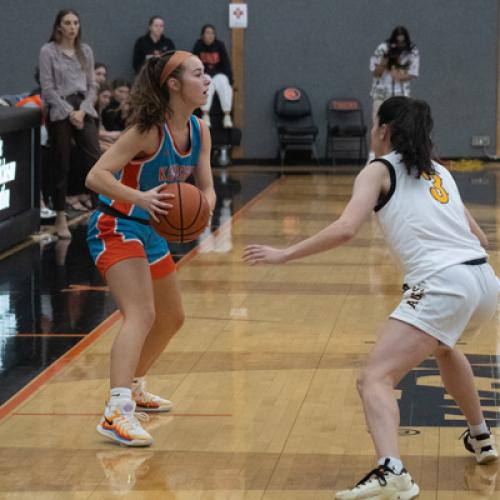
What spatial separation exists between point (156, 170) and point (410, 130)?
3.98 ft

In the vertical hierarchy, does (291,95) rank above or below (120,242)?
above

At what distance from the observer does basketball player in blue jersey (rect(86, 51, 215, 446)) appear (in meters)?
4.84

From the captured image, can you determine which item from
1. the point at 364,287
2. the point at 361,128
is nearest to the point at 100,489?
the point at 364,287

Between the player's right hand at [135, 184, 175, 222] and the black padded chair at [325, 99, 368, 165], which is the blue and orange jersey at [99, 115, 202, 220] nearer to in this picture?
the player's right hand at [135, 184, 175, 222]

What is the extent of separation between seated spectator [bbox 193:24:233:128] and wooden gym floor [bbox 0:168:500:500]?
31.4 feet

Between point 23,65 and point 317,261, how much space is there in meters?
10.7

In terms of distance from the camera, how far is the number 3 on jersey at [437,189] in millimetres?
4227

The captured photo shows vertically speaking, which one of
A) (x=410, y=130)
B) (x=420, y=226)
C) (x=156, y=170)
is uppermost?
(x=410, y=130)

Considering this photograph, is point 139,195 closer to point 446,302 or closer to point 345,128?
point 446,302

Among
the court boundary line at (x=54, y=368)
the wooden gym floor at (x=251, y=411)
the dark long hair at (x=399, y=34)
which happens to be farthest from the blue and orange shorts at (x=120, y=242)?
the dark long hair at (x=399, y=34)

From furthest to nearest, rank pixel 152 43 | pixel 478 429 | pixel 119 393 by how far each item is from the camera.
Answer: pixel 152 43 → pixel 119 393 → pixel 478 429

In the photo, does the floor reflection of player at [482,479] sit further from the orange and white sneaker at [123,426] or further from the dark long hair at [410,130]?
the orange and white sneaker at [123,426]

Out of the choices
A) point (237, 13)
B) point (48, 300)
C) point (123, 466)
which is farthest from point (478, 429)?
point (237, 13)

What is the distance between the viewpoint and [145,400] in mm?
5301
